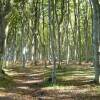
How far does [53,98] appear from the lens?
17.9m

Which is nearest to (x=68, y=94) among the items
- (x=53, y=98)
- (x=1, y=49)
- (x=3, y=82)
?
(x=53, y=98)

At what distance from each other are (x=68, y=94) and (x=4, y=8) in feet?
41.0

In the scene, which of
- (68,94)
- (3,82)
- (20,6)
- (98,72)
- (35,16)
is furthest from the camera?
(35,16)

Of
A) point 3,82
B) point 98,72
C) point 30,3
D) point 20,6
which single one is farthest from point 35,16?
point 98,72

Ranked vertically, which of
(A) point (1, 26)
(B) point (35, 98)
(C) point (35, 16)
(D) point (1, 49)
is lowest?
(B) point (35, 98)

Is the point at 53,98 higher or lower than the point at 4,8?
lower

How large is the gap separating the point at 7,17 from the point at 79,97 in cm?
1351

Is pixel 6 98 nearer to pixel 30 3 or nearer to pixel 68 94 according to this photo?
pixel 68 94

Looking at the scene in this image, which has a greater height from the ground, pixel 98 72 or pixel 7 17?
pixel 7 17

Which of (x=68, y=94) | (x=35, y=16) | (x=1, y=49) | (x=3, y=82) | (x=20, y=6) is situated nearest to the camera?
(x=68, y=94)

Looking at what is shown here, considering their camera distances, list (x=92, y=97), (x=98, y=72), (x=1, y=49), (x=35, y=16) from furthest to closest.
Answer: (x=35, y=16) < (x=1, y=49) < (x=98, y=72) < (x=92, y=97)

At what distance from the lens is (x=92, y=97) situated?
57.5 ft

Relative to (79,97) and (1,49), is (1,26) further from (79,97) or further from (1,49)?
(79,97)

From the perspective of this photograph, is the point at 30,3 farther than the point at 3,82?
Yes
